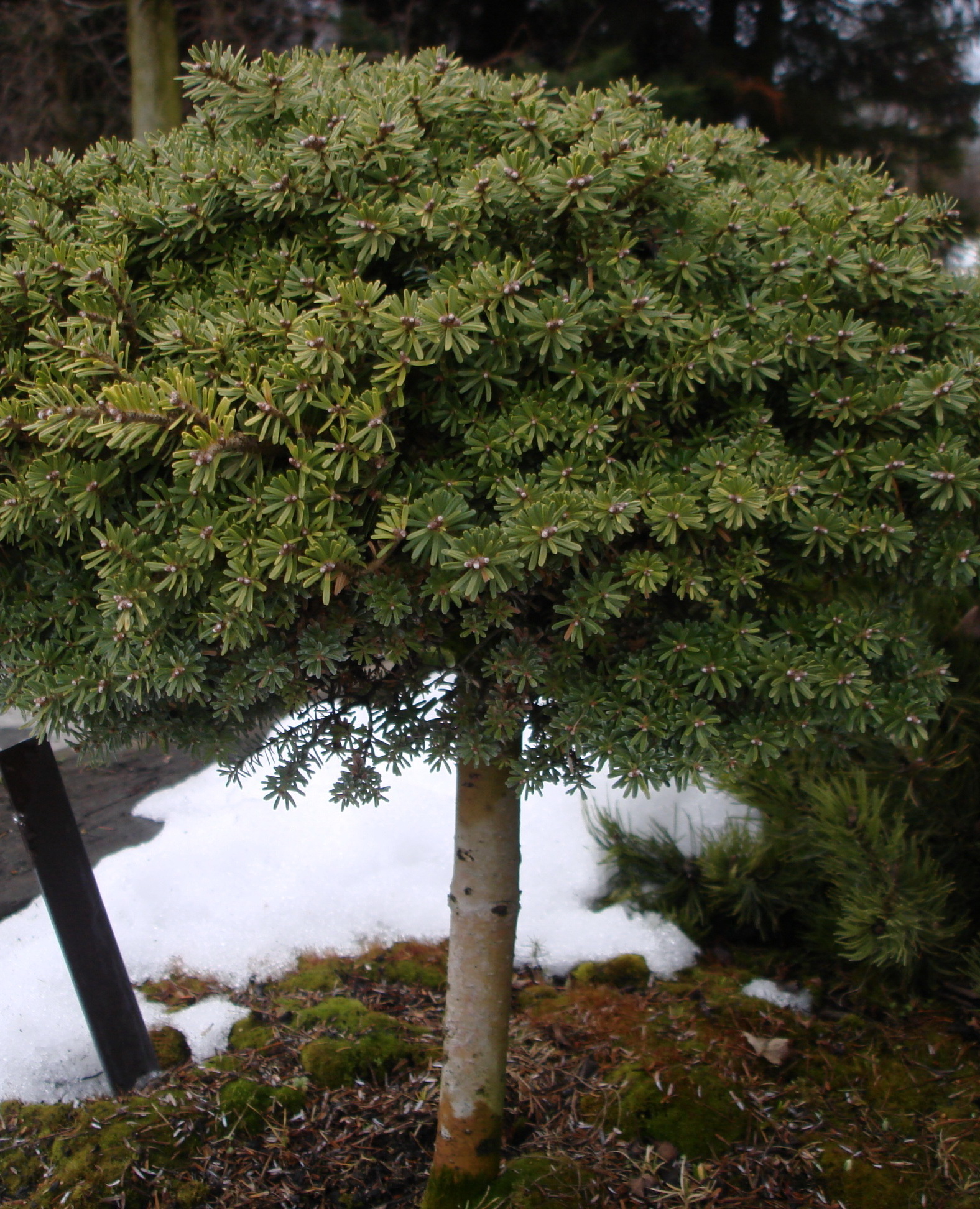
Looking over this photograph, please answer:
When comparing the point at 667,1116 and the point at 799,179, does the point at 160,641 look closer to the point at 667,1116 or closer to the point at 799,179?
the point at 799,179

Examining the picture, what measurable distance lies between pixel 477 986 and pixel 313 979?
50.5 inches

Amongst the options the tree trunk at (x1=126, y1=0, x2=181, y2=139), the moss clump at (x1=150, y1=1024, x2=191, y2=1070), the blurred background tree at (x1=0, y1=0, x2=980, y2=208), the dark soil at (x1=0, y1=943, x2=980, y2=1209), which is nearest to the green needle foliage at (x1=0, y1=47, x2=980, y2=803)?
the dark soil at (x1=0, y1=943, x2=980, y2=1209)

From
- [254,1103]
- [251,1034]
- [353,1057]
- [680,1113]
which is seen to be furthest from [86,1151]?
[680,1113]

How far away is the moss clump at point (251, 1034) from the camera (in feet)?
9.41

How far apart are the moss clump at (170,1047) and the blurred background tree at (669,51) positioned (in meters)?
7.38

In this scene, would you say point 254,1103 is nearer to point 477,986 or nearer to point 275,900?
point 477,986

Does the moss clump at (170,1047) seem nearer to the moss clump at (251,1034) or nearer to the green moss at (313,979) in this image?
the moss clump at (251,1034)

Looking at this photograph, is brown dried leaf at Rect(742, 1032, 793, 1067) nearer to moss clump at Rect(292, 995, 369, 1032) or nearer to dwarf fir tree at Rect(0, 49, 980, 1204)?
moss clump at Rect(292, 995, 369, 1032)

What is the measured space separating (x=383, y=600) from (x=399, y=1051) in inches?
79.9

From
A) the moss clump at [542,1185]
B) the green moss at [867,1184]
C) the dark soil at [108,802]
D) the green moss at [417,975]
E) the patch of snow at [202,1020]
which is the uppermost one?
the dark soil at [108,802]

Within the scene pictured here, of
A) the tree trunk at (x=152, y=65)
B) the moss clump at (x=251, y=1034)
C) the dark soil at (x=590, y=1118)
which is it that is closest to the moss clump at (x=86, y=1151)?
the dark soil at (x=590, y=1118)

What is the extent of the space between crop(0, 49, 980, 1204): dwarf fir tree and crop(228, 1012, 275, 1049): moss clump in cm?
167

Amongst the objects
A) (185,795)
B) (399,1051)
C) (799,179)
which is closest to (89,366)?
(799,179)

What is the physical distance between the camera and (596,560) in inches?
55.8
